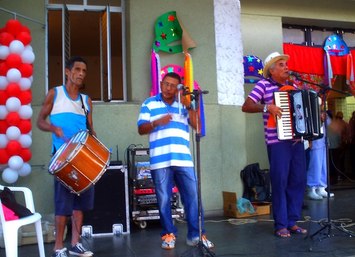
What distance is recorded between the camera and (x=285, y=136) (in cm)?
493

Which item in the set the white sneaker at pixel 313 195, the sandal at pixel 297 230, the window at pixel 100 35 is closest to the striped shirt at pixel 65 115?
the window at pixel 100 35

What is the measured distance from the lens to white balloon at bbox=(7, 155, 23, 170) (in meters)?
5.38

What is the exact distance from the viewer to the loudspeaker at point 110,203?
18.3 feet

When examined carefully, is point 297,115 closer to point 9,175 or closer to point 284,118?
point 284,118

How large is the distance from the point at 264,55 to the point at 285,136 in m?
3.74

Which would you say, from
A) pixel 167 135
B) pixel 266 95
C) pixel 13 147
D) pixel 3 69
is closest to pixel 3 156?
pixel 13 147

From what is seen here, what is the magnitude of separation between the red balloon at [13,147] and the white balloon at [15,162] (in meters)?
0.05

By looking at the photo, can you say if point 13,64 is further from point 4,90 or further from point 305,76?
point 305,76

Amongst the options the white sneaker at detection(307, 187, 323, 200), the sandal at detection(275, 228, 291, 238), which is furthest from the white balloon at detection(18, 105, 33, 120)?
the white sneaker at detection(307, 187, 323, 200)

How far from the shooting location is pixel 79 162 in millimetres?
3910

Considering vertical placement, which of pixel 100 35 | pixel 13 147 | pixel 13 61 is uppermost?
pixel 100 35

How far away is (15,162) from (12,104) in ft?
2.20

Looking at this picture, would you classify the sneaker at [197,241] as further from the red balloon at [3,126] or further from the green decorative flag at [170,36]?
the green decorative flag at [170,36]

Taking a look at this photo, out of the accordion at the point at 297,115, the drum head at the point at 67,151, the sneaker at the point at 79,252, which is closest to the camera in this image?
the drum head at the point at 67,151
